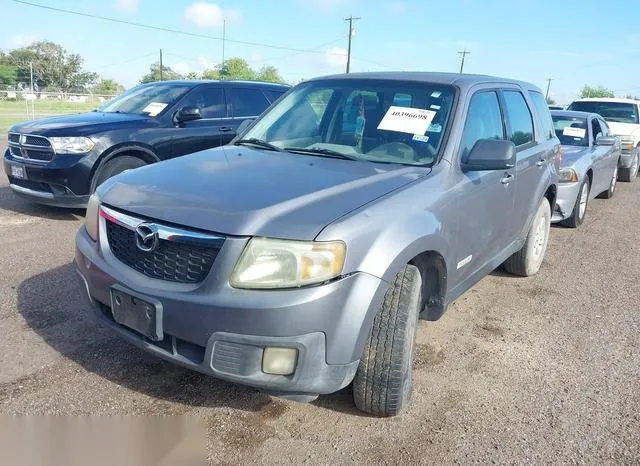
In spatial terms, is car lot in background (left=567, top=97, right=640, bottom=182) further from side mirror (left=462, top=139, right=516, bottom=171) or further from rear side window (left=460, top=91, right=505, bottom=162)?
side mirror (left=462, top=139, right=516, bottom=171)

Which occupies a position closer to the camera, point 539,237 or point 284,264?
point 284,264

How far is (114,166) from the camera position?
6457mm

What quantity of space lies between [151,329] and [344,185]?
117 centimetres

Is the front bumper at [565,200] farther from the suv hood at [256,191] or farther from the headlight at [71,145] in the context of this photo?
the headlight at [71,145]

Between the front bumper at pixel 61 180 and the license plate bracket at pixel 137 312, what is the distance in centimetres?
402

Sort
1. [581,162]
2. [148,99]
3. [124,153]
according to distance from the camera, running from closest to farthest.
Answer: [124,153], [581,162], [148,99]

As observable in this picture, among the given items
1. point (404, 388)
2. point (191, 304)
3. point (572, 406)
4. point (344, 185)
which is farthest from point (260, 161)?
point (572, 406)

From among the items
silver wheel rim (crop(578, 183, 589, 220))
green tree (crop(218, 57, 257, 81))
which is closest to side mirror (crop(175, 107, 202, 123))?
silver wheel rim (crop(578, 183, 589, 220))

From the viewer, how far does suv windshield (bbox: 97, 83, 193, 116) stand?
23.2 ft

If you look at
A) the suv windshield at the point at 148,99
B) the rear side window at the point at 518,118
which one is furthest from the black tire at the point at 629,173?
the suv windshield at the point at 148,99

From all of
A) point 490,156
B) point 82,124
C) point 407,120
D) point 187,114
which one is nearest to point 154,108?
point 187,114

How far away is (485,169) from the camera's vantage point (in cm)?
327

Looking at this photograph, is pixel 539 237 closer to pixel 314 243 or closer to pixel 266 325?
pixel 314 243

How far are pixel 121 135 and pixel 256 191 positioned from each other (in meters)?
4.44
